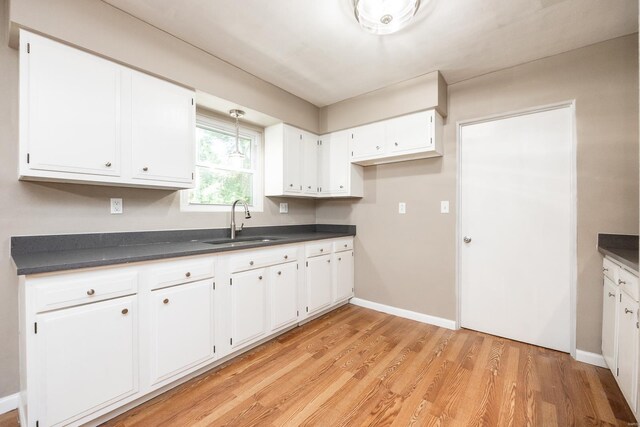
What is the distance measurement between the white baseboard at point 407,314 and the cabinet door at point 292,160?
1597mm

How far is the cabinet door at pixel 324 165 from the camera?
3.43 meters

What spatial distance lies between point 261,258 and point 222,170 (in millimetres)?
1098

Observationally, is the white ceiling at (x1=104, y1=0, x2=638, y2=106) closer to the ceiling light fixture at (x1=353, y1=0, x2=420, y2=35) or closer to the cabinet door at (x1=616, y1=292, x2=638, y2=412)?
the ceiling light fixture at (x1=353, y1=0, x2=420, y2=35)

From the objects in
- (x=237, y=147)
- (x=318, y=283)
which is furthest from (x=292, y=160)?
(x=318, y=283)

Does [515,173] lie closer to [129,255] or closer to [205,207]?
[205,207]

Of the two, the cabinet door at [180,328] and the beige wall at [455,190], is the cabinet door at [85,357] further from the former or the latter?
the beige wall at [455,190]

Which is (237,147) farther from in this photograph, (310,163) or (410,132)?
(410,132)

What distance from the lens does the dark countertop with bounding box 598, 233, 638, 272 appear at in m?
1.83

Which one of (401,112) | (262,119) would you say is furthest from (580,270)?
(262,119)

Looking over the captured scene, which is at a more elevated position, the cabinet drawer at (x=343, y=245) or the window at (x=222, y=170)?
the window at (x=222, y=170)

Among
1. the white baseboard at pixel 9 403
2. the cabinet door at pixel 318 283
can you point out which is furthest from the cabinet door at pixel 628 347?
the white baseboard at pixel 9 403

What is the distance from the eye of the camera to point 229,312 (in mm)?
2088

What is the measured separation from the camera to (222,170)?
2838 mm

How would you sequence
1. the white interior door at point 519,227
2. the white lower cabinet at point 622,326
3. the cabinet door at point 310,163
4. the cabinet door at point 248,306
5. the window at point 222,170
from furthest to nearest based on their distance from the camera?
the cabinet door at point 310,163
the window at point 222,170
the white interior door at point 519,227
the cabinet door at point 248,306
the white lower cabinet at point 622,326
